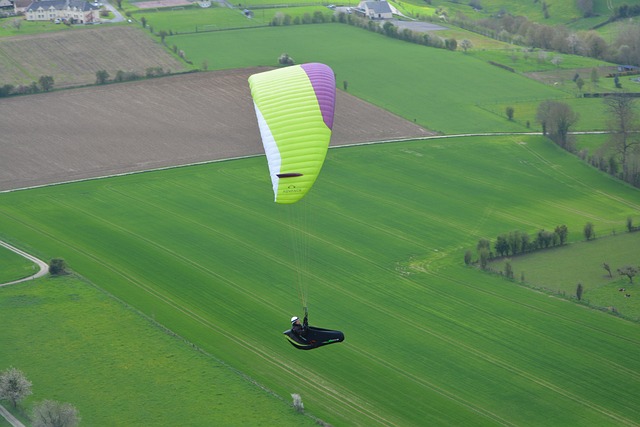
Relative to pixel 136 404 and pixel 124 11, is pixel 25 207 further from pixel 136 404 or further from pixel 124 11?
pixel 124 11

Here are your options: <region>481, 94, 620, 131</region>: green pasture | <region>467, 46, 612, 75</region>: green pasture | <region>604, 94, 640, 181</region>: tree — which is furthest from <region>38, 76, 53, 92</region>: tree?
<region>604, 94, 640, 181</region>: tree

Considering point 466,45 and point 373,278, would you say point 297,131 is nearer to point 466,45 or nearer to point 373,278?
point 373,278

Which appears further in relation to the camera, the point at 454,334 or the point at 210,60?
the point at 210,60

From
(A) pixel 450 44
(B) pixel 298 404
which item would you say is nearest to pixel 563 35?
(A) pixel 450 44

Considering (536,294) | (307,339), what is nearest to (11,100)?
(536,294)

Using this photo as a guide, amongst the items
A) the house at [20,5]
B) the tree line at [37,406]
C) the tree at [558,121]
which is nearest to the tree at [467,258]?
the tree line at [37,406]

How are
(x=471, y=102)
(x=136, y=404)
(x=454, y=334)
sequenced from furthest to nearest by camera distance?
(x=471, y=102) → (x=454, y=334) → (x=136, y=404)
